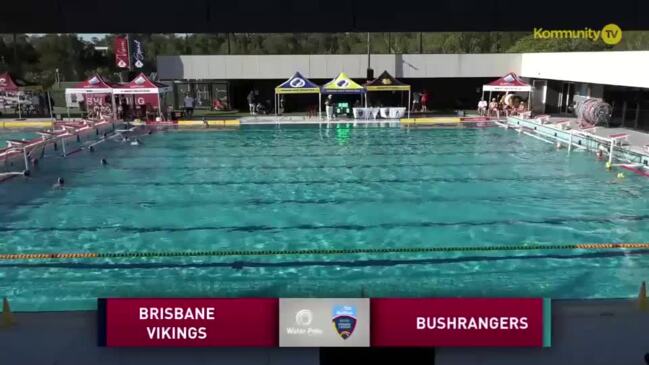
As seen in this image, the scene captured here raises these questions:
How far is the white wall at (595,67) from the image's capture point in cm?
1712

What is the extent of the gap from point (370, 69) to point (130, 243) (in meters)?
21.6

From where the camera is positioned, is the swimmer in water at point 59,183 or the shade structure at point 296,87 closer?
the swimmer in water at point 59,183

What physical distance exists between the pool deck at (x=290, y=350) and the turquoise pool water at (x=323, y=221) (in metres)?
1.68

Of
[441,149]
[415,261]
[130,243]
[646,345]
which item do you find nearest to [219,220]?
[130,243]

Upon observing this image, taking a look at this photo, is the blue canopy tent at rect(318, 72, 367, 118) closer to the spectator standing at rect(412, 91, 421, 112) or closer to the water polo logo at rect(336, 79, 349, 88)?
the water polo logo at rect(336, 79, 349, 88)

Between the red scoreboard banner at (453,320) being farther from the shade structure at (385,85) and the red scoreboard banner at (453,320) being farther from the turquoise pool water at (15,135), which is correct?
the shade structure at (385,85)

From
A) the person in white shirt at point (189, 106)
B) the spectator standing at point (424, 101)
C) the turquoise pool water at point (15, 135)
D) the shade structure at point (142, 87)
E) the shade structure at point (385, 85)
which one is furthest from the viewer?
the spectator standing at point (424, 101)

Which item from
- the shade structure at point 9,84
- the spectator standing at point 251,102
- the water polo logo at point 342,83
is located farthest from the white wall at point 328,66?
the shade structure at point 9,84

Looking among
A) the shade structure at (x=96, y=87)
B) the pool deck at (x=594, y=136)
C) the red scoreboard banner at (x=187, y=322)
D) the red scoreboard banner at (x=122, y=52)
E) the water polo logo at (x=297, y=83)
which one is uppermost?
the red scoreboard banner at (x=122, y=52)

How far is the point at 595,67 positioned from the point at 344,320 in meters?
19.5

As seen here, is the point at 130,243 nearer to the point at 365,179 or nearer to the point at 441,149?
the point at 365,179

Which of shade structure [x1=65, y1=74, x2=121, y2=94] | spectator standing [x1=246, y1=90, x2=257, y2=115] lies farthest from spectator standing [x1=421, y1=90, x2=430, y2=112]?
shade structure [x1=65, y1=74, x2=121, y2=94]

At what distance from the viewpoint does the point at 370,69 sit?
28.4 m

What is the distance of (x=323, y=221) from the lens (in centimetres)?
976
